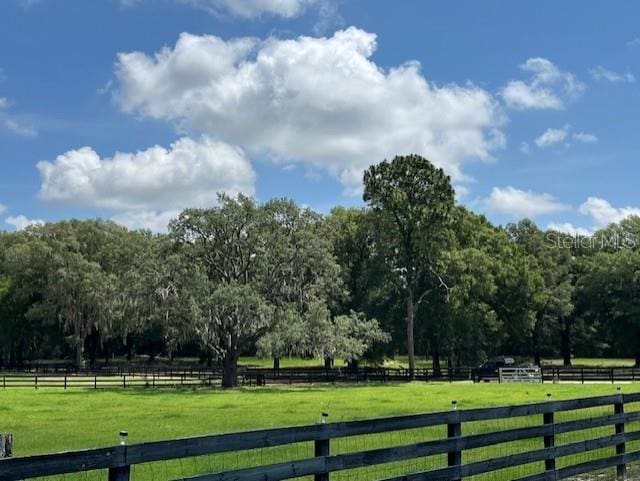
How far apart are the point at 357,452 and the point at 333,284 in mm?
40414

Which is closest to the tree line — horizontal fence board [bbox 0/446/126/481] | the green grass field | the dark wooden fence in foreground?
the green grass field

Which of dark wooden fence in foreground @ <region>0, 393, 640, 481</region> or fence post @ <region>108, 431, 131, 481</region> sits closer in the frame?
dark wooden fence in foreground @ <region>0, 393, 640, 481</region>

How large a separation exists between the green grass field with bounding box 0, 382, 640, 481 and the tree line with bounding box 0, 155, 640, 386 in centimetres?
616

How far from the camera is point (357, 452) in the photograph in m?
6.32

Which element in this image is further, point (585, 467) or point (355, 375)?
point (355, 375)

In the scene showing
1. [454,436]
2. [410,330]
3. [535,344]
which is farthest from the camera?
[535,344]

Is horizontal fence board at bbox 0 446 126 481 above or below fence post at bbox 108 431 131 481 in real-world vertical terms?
above

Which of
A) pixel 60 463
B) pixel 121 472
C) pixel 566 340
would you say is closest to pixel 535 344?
pixel 566 340

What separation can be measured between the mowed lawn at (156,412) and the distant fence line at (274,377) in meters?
7.12

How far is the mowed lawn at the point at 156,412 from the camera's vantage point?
1902 centimetres

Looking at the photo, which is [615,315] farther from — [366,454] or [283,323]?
[366,454]

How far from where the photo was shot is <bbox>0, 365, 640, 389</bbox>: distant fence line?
47.6 metres

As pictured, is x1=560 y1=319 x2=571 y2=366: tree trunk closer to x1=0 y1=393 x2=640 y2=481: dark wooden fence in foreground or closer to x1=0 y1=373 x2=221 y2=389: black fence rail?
x1=0 y1=373 x2=221 y2=389: black fence rail

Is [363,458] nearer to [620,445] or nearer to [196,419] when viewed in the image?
[620,445]
